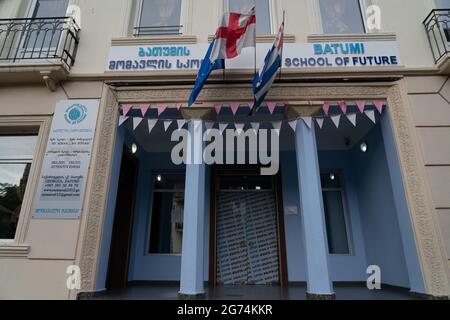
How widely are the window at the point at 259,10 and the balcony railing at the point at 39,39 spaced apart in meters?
3.42

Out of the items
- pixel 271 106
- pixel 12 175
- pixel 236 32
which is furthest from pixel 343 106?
pixel 12 175

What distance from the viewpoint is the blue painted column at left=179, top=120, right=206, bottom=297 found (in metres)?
4.54

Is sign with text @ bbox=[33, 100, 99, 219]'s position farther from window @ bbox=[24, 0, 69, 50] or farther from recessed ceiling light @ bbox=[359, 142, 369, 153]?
recessed ceiling light @ bbox=[359, 142, 369, 153]

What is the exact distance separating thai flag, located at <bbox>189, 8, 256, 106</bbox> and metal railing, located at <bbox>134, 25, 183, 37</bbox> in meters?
1.64

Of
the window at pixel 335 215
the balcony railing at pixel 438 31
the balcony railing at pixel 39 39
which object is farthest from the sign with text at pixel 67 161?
the balcony railing at pixel 438 31

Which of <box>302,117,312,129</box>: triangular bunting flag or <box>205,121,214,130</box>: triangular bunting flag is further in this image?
<box>205,121,214,130</box>: triangular bunting flag

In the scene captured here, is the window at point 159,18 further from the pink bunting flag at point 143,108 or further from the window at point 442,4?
the window at point 442,4

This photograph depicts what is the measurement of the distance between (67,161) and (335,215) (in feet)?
20.0

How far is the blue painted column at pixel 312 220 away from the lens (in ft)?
14.7

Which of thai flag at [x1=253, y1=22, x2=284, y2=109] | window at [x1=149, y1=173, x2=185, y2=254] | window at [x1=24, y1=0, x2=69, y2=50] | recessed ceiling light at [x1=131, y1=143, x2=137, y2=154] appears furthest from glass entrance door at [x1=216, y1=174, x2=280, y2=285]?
window at [x1=24, y1=0, x2=69, y2=50]

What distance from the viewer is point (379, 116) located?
18.7 feet

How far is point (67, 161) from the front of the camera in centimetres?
510

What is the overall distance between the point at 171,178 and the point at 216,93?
117 inches

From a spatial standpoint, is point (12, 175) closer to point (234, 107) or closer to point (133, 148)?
point (133, 148)
